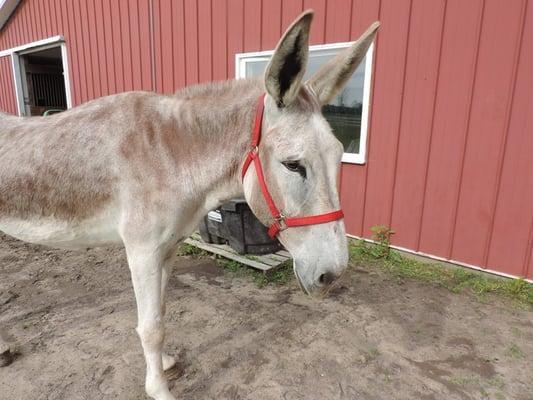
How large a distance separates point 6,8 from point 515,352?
12378 mm

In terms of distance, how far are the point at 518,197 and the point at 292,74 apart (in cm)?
319

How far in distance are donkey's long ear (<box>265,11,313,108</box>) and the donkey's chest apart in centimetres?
110

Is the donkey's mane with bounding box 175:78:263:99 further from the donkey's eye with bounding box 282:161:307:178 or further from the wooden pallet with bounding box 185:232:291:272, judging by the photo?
the wooden pallet with bounding box 185:232:291:272

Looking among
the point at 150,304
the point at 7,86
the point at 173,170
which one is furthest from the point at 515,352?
the point at 7,86

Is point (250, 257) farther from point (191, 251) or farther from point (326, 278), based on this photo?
point (326, 278)

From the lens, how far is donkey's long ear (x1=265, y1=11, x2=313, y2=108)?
4.46ft

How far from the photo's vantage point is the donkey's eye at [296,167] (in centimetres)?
151

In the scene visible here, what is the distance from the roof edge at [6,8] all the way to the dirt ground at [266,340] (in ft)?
27.0

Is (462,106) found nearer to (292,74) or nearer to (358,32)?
(358,32)

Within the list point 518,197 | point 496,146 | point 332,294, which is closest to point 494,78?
point 496,146

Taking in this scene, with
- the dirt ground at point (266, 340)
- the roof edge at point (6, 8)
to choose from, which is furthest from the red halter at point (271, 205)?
the roof edge at point (6, 8)

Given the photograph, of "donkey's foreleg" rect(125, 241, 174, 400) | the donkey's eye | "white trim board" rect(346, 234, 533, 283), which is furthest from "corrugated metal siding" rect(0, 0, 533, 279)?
"donkey's foreleg" rect(125, 241, 174, 400)

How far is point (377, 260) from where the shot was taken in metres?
4.28

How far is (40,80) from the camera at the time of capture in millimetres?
10648
